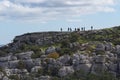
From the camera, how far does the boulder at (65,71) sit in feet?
432

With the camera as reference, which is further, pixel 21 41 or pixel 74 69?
pixel 21 41

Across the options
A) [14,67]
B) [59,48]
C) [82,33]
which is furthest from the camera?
[82,33]

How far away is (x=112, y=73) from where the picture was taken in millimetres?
129500

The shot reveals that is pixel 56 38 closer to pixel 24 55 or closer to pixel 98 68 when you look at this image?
pixel 24 55

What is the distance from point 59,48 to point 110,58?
60.8 feet

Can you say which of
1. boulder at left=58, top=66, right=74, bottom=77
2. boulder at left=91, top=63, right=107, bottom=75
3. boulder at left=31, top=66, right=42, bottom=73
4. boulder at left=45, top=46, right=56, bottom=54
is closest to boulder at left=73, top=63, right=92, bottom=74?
boulder at left=91, top=63, right=107, bottom=75

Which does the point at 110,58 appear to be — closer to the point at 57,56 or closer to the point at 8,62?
the point at 57,56

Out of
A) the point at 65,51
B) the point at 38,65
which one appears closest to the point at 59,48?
the point at 65,51

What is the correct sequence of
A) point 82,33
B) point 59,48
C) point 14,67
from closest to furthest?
point 14,67, point 59,48, point 82,33

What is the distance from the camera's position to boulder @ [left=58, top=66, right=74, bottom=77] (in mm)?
131637

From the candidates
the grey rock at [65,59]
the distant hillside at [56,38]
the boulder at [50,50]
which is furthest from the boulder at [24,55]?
the grey rock at [65,59]

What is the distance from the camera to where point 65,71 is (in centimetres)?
13212

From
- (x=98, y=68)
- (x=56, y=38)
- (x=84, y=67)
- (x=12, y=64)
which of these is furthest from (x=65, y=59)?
(x=56, y=38)

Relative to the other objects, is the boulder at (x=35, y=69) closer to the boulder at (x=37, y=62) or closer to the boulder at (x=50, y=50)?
the boulder at (x=37, y=62)
